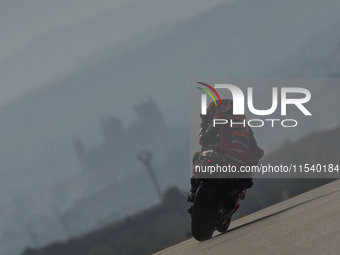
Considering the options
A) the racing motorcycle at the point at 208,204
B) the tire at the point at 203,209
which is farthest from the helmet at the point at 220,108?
the tire at the point at 203,209

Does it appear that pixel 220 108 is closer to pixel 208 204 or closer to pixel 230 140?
pixel 230 140

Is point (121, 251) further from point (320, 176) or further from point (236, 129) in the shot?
point (236, 129)

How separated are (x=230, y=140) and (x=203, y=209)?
4.04ft

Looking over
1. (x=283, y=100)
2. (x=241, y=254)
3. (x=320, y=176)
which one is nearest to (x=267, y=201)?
(x=320, y=176)

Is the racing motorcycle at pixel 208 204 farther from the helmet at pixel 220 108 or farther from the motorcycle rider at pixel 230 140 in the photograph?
the helmet at pixel 220 108

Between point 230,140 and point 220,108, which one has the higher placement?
point 220,108

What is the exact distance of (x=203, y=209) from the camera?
4.16 metres

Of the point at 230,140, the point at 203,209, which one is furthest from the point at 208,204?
the point at 230,140

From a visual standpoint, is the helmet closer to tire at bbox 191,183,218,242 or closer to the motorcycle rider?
the motorcycle rider

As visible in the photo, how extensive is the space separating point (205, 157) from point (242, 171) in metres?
0.61

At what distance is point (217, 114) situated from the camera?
525cm

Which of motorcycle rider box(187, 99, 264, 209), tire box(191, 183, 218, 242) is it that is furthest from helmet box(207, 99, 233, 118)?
tire box(191, 183, 218, 242)

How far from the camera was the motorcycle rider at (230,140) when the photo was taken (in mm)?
4723

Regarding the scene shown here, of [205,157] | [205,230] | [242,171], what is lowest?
[205,230]
